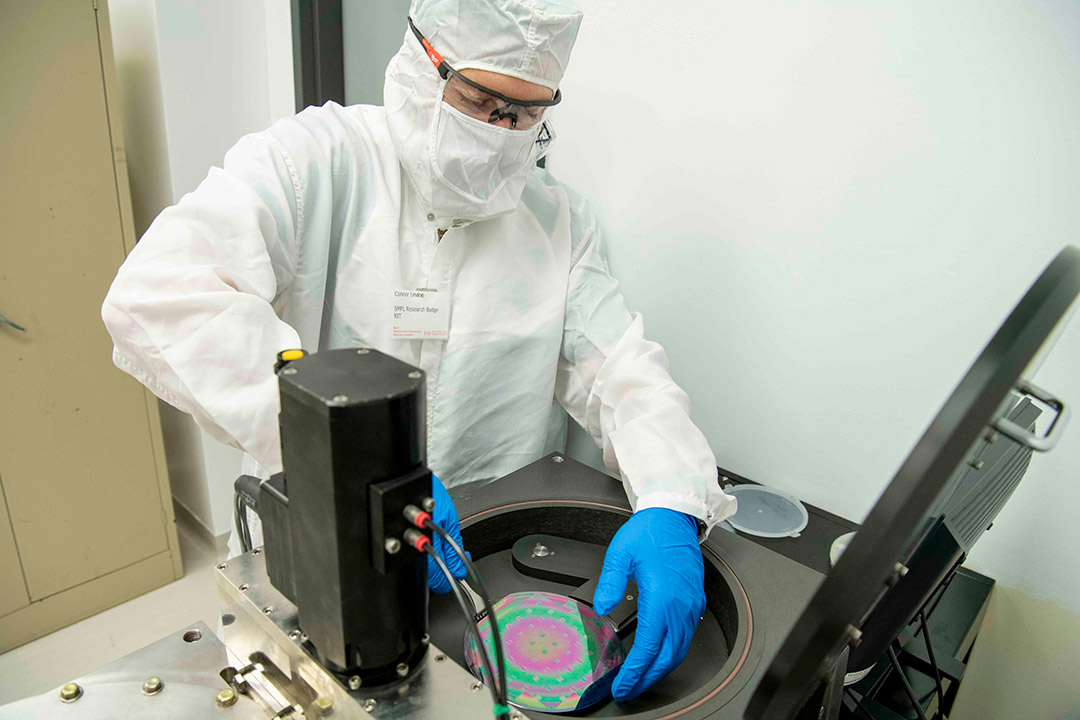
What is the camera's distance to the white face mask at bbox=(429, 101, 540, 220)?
2.98 ft

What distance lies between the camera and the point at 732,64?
960mm

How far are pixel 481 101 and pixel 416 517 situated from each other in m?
0.69

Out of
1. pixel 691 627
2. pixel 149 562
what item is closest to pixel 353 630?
pixel 691 627

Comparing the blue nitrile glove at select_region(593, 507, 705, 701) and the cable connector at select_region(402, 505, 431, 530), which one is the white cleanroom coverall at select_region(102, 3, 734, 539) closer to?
the blue nitrile glove at select_region(593, 507, 705, 701)

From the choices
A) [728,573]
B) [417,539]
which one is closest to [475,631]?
[417,539]

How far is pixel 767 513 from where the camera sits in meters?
0.97

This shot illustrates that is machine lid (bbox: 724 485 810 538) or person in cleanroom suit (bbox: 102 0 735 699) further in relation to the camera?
machine lid (bbox: 724 485 810 538)

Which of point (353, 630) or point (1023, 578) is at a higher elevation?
point (353, 630)

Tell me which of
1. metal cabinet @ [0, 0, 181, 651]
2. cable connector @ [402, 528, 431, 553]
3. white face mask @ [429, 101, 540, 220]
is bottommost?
metal cabinet @ [0, 0, 181, 651]

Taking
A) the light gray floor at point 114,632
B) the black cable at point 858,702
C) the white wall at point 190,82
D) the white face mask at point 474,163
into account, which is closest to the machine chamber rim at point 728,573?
the black cable at point 858,702

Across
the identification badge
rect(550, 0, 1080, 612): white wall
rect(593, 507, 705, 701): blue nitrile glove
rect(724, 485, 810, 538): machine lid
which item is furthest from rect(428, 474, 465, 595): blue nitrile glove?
rect(550, 0, 1080, 612): white wall

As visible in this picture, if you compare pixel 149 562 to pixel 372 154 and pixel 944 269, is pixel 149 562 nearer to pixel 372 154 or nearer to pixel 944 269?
pixel 372 154

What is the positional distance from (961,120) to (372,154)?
832 millimetres

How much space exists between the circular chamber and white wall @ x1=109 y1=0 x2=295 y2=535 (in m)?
1.53
